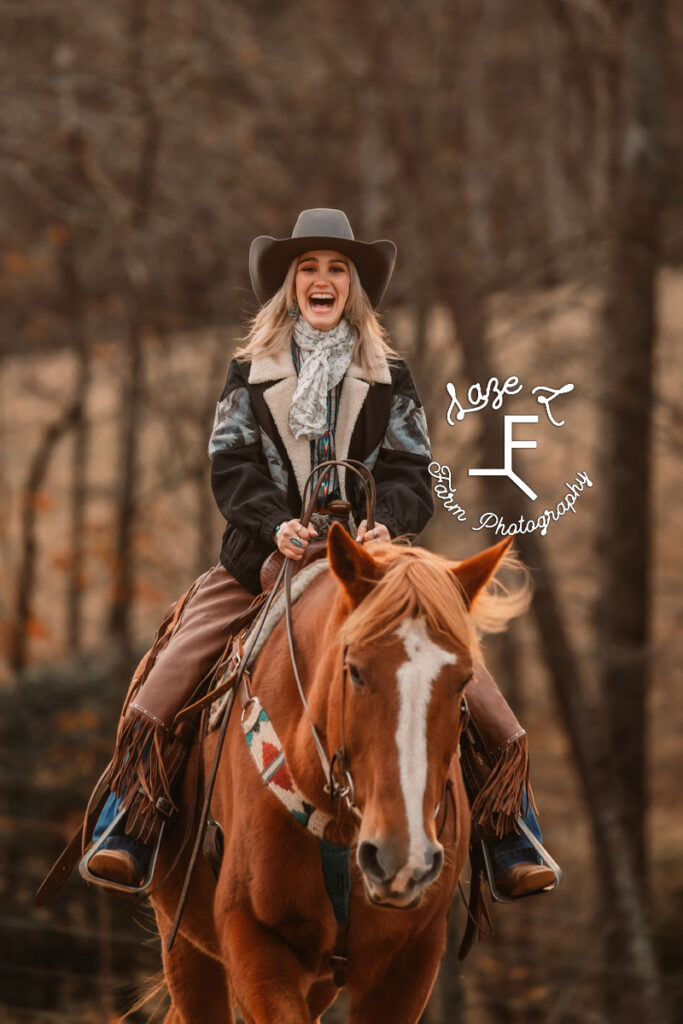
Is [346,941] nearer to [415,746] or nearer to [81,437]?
[415,746]

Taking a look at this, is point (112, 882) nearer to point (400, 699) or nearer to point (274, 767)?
point (274, 767)

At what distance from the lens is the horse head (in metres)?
3.26

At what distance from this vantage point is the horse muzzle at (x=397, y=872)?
10.6ft

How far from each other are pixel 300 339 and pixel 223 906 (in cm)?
197

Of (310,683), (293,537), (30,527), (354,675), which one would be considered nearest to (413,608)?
(354,675)

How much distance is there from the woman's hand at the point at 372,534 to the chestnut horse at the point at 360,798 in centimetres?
17

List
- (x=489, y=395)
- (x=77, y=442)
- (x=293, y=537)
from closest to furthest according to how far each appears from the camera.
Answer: (x=293, y=537), (x=489, y=395), (x=77, y=442)

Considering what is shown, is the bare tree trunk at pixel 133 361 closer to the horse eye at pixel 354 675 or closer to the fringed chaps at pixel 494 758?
the fringed chaps at pixel 494 758

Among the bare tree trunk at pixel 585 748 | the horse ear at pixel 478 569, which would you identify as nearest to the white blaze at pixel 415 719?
the horse ear at pixel 478 569

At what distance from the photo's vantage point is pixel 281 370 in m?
4.83

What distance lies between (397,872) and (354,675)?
0.55 meters

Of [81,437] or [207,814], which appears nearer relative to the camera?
[207,814]

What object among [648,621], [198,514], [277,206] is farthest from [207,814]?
[277,206]

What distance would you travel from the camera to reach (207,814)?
4.62m
